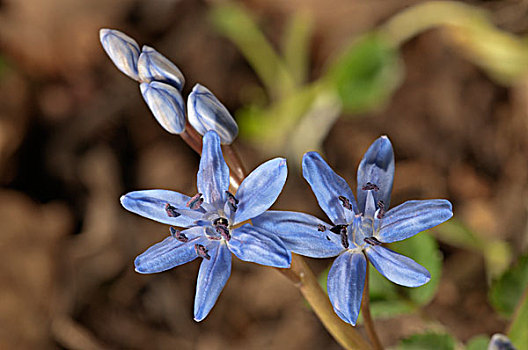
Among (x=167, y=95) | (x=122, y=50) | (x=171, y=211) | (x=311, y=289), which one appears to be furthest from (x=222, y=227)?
(x=122, y=50)

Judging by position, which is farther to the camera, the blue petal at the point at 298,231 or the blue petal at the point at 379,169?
the blue petal at the point at 379,169

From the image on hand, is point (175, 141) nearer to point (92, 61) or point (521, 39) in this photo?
point (92, 61)

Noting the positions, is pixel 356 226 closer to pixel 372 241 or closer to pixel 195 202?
pixel 372 241

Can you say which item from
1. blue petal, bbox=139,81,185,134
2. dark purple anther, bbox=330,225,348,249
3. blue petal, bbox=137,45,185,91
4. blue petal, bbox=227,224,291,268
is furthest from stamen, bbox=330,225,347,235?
blue petal, bbox=137,45,185,91

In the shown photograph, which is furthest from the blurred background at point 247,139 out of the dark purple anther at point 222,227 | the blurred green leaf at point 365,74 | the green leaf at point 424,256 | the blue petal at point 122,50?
the blue petal at point 122,50

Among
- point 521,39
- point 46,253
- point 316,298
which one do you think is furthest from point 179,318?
point 521,39

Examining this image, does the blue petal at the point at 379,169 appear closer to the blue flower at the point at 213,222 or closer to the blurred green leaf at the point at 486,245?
the blue flower at the point at 213,222
